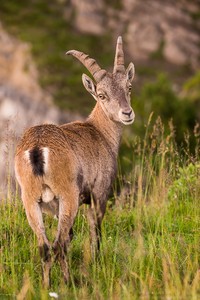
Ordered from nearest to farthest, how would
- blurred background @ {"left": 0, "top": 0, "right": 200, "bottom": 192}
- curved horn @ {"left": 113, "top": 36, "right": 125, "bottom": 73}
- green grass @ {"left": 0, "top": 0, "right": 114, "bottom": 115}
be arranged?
1. curved horn @ {"left": 113, "top": 36, "right": 125, "bottom": 73}
2. blurred background @ {"left": 0, "top": 0, "right": 200, "bottom": 192}
3. green grass @ {"left": 0, "top": 0, "right": 114, "bottom": 115}

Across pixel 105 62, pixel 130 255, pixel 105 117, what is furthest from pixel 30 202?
pixel 105 62

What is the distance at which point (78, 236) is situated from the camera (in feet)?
33.2

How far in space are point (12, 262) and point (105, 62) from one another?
69.6 m

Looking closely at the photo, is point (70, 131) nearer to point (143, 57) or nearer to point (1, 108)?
point (1, 108)

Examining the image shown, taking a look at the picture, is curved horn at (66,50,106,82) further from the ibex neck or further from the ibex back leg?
the ibex back leg

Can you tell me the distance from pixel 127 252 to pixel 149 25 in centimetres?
7613

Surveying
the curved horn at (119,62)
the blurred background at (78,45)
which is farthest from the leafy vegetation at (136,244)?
the blurred background at (78,45)

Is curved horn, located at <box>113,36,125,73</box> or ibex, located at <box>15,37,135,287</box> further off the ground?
curved horn, located at <box>113,36,125,73</box>

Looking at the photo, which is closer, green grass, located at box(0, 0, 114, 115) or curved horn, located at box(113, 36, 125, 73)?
curved horn, located at box(113, 36, 125, 73)

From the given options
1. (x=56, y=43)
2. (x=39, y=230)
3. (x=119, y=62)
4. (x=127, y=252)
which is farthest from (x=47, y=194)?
(x=56, y=43)

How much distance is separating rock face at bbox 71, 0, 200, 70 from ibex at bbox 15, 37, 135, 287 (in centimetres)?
6806

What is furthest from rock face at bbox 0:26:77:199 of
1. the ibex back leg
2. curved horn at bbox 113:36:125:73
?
the ibex back leg

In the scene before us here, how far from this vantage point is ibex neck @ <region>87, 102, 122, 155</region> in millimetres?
10672

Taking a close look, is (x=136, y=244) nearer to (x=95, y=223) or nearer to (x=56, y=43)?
(x=95, y=223)
